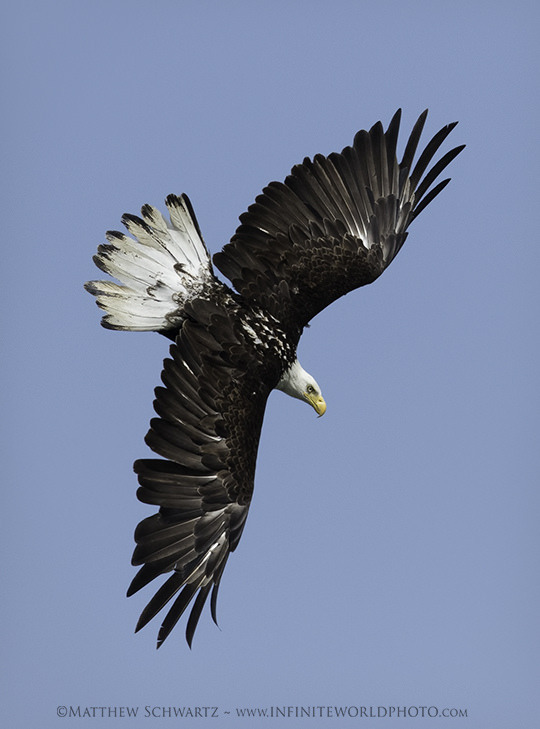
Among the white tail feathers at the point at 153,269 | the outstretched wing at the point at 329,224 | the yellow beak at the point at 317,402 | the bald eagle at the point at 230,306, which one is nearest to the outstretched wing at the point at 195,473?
the bald eagle at the point at 230,306

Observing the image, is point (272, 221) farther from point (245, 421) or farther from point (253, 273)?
point (245, 421)

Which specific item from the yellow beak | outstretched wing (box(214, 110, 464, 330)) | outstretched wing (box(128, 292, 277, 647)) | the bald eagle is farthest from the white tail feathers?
the yellow beak

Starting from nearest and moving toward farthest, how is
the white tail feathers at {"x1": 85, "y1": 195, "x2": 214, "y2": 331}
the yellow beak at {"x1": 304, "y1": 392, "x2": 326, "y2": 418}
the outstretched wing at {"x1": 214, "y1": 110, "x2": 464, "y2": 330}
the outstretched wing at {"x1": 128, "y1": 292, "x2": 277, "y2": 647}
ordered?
1. the outstretched wing at {"x1": 128, "y1": 292, "x2": 277, "y2": 647}
2. the white tail feathers at {"x1": 85, "y1": 195, "x2": 214, "y2": 331}
3. the outstretched wing at {"x1": 214, "y1": 110, "x2": 464, "y2": 330}
4. the yellow beak at {"x1": 304, "y1": 392, "x2": 326, "y2": 418}

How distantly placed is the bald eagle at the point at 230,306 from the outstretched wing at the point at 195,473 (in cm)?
1

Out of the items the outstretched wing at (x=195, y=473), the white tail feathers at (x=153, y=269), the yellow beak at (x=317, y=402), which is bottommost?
the outstretched wing at (x=195, y=473)

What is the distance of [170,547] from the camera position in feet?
28.8

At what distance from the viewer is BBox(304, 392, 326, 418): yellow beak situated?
34.9 ft

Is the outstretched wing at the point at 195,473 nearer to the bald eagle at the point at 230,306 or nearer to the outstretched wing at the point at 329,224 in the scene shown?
the bald eagle at the point at 230,306

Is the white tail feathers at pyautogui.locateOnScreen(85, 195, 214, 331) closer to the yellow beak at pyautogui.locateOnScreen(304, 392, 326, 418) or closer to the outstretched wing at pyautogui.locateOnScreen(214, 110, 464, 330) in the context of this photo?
the outstretched wing at pyautogui.locateOnScreen(214, 110, 464, 330)

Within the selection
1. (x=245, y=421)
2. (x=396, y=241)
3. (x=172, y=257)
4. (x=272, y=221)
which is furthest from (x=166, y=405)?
(x=396, y=241)

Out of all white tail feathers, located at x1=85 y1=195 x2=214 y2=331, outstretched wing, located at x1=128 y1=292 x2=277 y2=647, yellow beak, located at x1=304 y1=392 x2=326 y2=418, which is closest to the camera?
outstretched wing, located at x1=128 y1=292 x2=277 y2=647

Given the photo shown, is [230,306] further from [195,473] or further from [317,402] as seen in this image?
[195,473]

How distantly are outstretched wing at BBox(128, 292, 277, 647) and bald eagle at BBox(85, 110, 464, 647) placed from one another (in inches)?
0.4

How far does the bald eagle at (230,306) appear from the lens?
8.84 m
